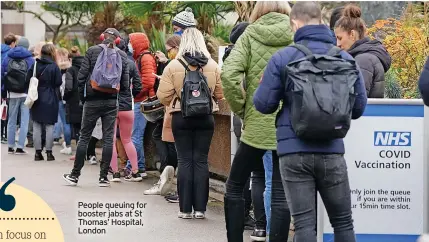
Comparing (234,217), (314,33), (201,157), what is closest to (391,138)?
(314,33)

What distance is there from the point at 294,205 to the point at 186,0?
10.2 meters

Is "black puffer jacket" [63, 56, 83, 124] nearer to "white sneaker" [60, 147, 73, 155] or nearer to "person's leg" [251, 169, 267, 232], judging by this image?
"white sneaker" [60, 147, 73, 155]

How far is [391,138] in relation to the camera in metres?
6.70

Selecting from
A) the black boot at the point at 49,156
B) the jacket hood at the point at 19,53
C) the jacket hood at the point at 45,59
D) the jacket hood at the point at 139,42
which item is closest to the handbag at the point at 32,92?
the jacket hood at the point at 45,59

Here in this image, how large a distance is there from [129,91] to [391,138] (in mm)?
5477

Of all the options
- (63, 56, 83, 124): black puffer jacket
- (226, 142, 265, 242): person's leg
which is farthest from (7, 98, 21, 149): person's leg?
(226, 142, 265, 242): person's leg

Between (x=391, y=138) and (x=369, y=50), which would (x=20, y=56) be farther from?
(x=391, y=138)

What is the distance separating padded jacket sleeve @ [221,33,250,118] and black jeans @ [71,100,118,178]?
4.26 metres

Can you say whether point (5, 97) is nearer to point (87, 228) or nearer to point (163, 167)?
point (163, 167)

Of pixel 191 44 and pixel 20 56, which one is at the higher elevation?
pixel 191 44

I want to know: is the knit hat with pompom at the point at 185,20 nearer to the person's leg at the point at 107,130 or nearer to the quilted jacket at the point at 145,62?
the person's leg at the point at 107,130

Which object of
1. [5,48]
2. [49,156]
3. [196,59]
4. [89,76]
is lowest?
[49,156]

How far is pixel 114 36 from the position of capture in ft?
36.9

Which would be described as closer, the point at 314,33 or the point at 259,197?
the point at 314,33
